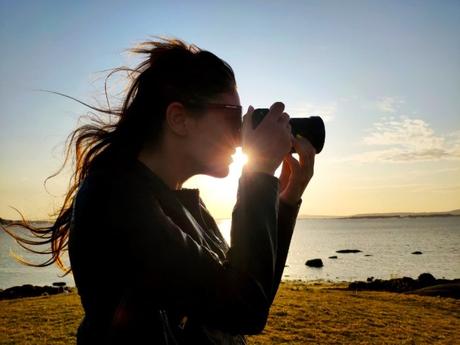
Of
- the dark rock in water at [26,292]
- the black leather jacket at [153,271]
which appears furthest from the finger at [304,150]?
the dark rock in water at [26,292]

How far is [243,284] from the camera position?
1.34 m

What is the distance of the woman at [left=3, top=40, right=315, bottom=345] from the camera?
1.31 meters

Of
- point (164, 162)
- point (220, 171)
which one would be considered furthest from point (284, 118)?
point (164, 162)

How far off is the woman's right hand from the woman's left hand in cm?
23

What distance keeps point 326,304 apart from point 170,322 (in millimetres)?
14456

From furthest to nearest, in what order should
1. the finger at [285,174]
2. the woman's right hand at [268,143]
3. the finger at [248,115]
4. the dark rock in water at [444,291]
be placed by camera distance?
the dark rock in water at [444,291]
the finger at [285,174]
the finger at [248,115]
the woman's right hand at [268,143]

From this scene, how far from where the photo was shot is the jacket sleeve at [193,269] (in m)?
1.30

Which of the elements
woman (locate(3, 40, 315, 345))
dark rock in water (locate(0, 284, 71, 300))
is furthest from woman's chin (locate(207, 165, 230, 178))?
dark rock in water (locate(0, 284, 71, 300))

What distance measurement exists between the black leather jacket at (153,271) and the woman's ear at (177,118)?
0.33 meters

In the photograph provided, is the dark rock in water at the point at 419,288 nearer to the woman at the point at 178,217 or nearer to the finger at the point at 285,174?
the finger at the point at 285,174

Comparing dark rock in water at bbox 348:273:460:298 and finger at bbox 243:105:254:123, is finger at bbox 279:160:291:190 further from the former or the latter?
dark rock in water at bbox 348:273:460:298

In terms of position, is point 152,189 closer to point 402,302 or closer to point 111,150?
point 111,150

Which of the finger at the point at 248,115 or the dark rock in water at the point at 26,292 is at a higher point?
the finger at the point at 248,115

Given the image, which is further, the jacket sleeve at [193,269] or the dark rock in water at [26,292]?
the dark rock in water at [26,292]
